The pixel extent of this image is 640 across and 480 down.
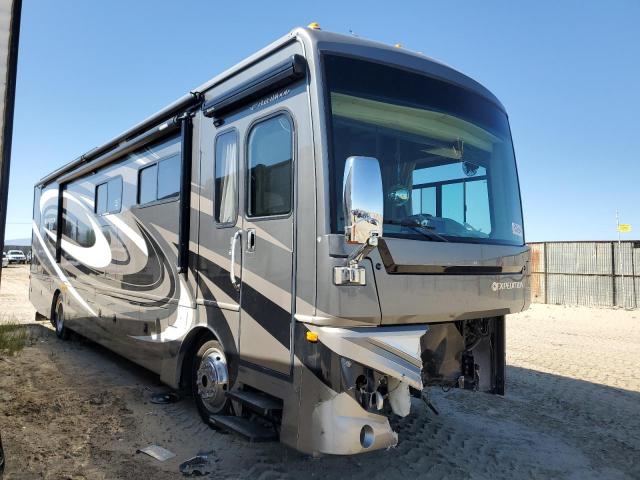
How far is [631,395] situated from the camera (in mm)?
6102

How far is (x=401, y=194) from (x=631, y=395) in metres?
4.69

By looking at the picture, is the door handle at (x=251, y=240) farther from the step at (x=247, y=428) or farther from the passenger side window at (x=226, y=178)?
the step at (x=247, y=428)

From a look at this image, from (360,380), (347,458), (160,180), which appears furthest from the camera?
(160,180)

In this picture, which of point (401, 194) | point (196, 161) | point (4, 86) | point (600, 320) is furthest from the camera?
point (600, 320)

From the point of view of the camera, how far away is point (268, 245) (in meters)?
3.65

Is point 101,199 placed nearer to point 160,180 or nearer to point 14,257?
point 160,180

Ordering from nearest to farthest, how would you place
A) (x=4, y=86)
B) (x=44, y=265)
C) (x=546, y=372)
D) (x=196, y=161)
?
(x=4, y=86) < (x=196, y=161) < (x=546, y=372) < (x=44, y=265)

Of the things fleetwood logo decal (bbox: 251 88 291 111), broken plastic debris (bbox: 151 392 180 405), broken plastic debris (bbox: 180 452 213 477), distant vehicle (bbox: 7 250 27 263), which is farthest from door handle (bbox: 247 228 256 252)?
distant vehicle (bbox: 7 250 27 263)

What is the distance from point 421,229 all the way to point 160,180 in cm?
320

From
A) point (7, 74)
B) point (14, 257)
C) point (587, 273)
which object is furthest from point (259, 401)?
point (14, 257)

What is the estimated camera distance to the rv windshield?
338cm

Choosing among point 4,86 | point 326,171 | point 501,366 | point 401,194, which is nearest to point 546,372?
point 501,366

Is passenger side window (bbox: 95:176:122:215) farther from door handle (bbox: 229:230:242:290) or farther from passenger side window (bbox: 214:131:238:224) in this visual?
door handle (bbox: 229:230:242:290)

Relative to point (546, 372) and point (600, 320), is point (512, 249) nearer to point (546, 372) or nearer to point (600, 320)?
point (546, 372)
